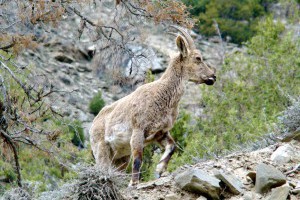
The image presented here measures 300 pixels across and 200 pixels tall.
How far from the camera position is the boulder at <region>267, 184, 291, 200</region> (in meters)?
7.28

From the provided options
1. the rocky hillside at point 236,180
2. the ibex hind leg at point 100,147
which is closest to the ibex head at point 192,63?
the ibex hind leg at point 100,147

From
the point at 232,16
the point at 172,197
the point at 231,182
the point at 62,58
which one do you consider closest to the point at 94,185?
the point at 172,197

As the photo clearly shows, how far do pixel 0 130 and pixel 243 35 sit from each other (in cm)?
5882

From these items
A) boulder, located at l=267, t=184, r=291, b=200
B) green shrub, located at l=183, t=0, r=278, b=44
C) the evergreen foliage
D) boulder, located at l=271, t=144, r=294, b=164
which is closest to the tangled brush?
boulder, located at l=267, t=184, r=291, b=200

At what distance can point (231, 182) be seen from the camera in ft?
25.6

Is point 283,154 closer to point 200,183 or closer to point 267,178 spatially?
point 267,178

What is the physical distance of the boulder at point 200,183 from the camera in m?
7.64

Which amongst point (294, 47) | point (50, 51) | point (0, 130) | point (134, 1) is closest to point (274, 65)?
point (294, 47)

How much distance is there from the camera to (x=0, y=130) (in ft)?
31.8

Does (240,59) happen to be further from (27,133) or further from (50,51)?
(50,51)

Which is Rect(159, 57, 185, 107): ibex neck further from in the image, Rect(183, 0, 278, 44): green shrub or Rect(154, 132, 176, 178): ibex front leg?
Rect(183, 0, 278, 44): green shrub

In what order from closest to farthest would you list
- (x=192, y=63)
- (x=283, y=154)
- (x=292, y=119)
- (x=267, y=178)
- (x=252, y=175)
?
(x=267, y=178)
(x=252, y=175)
(x=283, y=154)
(x=292, y=119)
(x=192, y=63)

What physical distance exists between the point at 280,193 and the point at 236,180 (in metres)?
0.76

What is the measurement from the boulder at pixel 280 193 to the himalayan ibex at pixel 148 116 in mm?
2121
